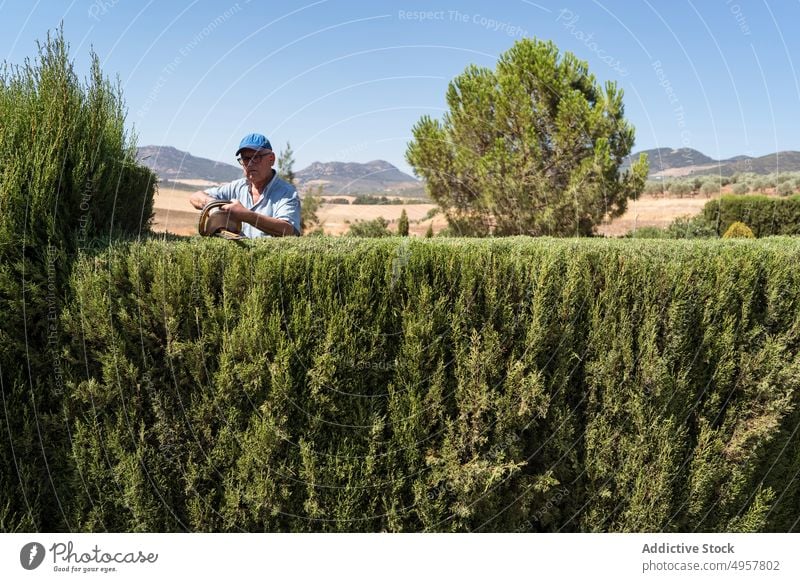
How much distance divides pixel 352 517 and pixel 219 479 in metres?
1.04

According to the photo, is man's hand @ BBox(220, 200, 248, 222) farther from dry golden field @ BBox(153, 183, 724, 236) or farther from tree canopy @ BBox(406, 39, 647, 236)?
tree canopy @ BBox(406, 39, 647, 236)

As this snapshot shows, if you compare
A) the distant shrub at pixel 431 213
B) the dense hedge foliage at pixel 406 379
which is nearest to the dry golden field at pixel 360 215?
the distant shrub at pixel 431 213

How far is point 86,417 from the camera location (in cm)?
433

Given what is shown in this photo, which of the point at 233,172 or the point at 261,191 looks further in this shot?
the point at 233,172

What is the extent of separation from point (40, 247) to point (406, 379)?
2778 millimetres

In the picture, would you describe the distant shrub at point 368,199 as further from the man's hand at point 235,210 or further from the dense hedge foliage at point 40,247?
the dense hedge foliage at point 40,247

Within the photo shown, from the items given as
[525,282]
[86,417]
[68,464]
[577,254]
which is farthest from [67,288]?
[577,254]

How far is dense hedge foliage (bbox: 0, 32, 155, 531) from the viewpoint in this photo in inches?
164

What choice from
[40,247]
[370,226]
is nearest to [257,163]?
[40,247]

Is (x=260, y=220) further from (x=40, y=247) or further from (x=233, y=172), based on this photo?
(x=233, y=172)

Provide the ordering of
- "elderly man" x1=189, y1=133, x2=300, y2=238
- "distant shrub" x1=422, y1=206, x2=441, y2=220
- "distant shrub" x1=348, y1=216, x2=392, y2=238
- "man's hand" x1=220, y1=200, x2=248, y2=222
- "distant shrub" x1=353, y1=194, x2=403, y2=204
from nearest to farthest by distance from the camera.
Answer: "man's hand" x1=220, y1=200, x2=248, y2=222, "elderly man" x1=189, y1=133, x2=300, y2=238, "distant shrub" x1=353, y1=194, x2=403, y2=204, "distant shrub" x1=348, y1=216, x2=392, y2=238, "distant shrub" x1=422, y1=206, x2=441, y2=220

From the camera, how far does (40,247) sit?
424cm
